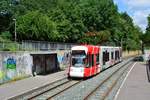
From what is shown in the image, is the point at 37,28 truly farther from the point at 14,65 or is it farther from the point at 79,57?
the point at 14,65

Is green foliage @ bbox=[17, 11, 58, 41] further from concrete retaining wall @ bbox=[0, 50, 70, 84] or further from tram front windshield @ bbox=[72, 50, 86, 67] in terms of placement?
tram front windshield @ bbox=[72, 50, 86, 67]

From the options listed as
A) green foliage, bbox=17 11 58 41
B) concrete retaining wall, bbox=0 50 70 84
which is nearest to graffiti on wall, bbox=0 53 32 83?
concrete retaining wall, bbox=0 50 70 84

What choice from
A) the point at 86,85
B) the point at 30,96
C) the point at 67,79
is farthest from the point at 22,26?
the point at 30,96

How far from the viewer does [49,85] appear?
92.6 ft

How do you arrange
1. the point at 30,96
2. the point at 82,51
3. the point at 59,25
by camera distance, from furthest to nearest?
the point at 59,25 < the point at 82,51 < the point at 30,96

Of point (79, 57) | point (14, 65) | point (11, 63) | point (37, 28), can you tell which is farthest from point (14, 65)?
point (37, 28)

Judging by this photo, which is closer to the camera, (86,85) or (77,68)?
(86,85)

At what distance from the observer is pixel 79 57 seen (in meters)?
31.9

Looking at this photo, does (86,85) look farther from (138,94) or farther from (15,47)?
(15,47)

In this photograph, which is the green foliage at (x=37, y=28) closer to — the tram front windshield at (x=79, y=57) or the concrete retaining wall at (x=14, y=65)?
the concrete retaining wall at (x=14, y=65)

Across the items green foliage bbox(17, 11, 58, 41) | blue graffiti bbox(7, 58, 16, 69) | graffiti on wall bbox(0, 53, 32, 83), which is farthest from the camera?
green foliage bbox(17, 11, 58, 41)

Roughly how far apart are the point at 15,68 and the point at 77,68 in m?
5.21

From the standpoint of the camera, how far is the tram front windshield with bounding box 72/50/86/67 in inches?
1255

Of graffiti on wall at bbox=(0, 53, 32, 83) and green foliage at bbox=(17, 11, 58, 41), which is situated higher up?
green foliage at bbox=(17, 11, 58, 41)
